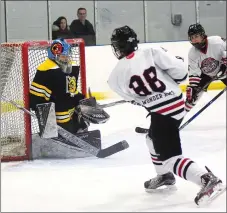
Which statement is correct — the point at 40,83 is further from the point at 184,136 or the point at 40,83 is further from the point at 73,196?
the point at 184,136

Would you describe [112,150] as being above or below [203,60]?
below

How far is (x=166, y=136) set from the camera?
180cm

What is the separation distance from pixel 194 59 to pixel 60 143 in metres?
1.07

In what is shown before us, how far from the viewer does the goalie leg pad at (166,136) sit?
1.81 metres

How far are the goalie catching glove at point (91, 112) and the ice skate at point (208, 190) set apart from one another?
3.12ft

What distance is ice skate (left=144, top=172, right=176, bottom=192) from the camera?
6.52 feet

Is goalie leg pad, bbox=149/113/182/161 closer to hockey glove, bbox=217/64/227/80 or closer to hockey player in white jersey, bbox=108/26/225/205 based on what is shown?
hockey player in white jersey, bbox=108/26/225/205

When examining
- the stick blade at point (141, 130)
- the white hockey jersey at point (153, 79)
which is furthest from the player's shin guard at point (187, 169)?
the stick blade at point (141, 130)

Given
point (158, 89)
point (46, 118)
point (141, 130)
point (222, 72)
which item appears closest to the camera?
point (158, 89)

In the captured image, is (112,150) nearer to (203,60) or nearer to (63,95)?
(63,95)

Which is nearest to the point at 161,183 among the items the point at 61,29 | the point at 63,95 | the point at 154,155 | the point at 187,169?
the point at 154,155

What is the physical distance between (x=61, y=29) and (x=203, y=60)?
7.32 ft

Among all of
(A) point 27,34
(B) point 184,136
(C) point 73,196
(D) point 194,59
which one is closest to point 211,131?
(B) point 184,136

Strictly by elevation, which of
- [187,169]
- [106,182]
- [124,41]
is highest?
[124,41]
